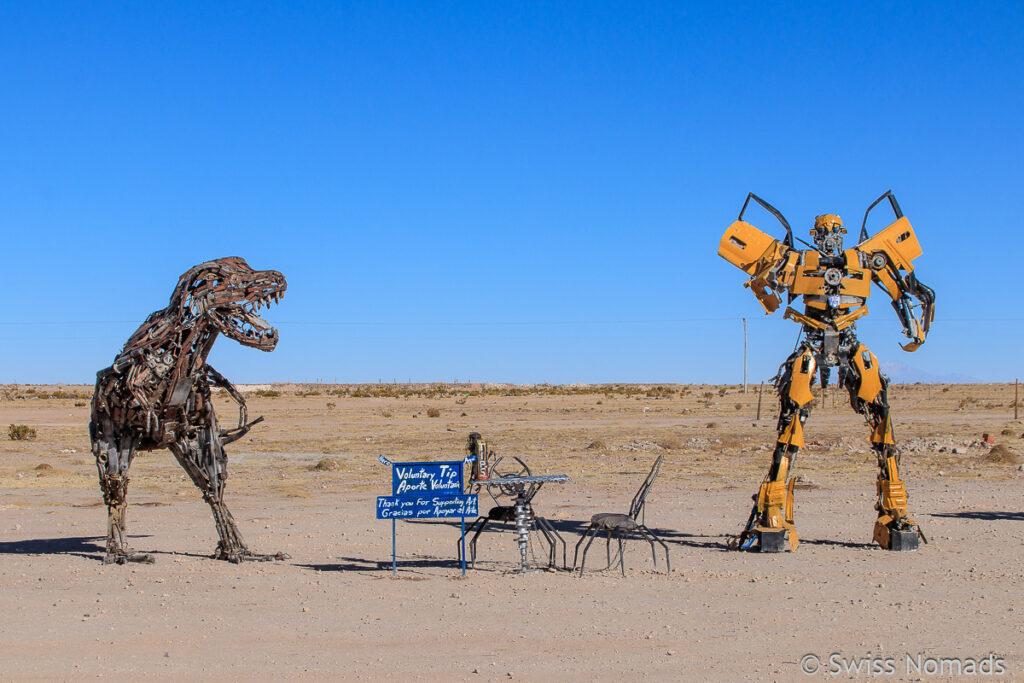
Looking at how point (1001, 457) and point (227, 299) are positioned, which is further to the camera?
point (1001, 457)

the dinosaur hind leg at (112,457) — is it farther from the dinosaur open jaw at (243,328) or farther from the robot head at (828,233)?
the robot head at (828,233)

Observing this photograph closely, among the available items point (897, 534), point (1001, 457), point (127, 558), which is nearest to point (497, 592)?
point (127, 558)

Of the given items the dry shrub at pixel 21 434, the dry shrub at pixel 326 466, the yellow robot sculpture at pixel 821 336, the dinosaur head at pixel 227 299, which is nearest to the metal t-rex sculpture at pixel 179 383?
the dinosaur head at pixel 227 299

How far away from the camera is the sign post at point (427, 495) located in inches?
474

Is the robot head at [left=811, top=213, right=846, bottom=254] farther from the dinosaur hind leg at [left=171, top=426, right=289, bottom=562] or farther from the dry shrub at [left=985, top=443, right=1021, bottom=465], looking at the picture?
the dry shrub at [left=985, top=443, right=1021, bottom=465]

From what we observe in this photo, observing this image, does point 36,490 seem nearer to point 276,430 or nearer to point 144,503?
point 144,503

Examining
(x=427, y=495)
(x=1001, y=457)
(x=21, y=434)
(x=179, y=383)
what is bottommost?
(x=1001, y=457)

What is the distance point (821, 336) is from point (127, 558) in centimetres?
913

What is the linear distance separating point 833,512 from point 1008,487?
19.1ft

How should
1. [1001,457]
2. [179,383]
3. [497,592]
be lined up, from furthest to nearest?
[1001,457], [179,383], [497,592]

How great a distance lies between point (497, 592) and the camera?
11.1 meters

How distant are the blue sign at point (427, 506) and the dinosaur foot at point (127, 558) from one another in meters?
2.96

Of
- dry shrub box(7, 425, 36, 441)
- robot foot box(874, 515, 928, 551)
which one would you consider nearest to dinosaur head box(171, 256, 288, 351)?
robot foot box(874, 515, 928, 551)

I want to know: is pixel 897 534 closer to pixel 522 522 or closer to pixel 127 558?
pixel 522 522
